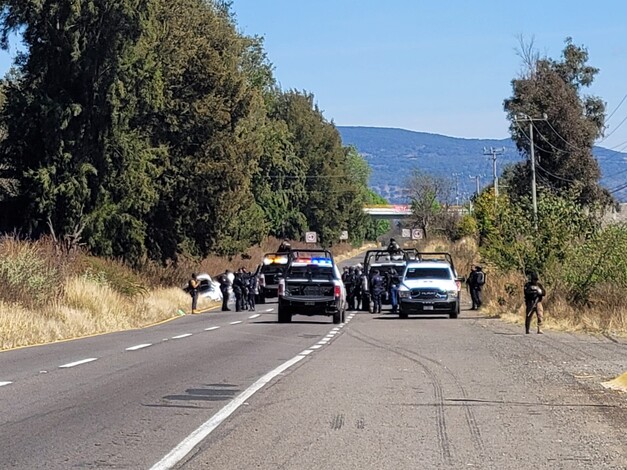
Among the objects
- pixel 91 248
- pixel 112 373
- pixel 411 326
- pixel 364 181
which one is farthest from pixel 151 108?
pixel 364 181

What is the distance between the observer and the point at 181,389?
48.2 ft

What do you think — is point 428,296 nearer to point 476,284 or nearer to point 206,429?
point 476,284

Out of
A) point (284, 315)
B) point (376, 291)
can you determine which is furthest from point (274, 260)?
point (284, 315)

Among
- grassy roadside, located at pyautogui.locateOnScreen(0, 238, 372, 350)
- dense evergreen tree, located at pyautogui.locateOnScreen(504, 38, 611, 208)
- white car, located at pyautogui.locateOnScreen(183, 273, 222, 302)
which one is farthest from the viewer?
dense evergreen tree, located at pyautogui.locateOnScreen(504, 38, 611, 208)

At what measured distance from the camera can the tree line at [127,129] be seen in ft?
142

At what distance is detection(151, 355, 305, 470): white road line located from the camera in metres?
9.42

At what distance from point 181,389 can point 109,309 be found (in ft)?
65.2

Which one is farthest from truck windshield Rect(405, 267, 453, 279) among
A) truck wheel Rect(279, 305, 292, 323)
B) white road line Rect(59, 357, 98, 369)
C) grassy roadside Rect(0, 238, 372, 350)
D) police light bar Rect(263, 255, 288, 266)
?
white road line Rect(59, 357, 98, 369)

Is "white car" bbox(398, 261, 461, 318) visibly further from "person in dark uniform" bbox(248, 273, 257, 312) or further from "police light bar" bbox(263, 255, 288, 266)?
"police light bar" bbox(263, 255, 288, 266)

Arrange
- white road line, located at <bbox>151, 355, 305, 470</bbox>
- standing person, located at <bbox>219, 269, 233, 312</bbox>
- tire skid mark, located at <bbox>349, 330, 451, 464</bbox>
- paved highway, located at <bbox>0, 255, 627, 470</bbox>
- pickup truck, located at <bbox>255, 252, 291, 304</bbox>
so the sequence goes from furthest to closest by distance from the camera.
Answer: pickup truck, located at <bbox>255, 252, 291, 304</bbox> < standing person, located at <bbox>219, 269, 233, 312</bbox> < tire skid mark, located at <bbox>349, 330, 451, 464</bbox> < paved highway, located at <bbox>0, 255, 627, 470</bbox> < white road line, located at <bbox>151, 355, 305, 470</bbox>

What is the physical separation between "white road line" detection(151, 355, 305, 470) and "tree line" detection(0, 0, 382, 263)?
94.7ft

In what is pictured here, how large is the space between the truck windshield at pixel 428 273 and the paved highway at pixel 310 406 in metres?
14.2

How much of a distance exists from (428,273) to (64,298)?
1232 cm

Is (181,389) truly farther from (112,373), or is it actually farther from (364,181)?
(364,181)
